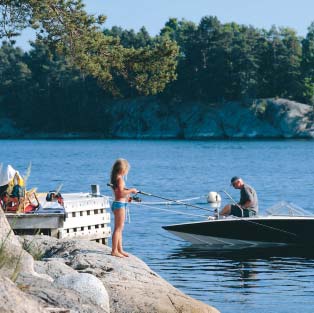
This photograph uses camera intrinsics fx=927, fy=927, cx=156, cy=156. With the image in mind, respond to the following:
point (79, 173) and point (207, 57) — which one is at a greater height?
point (207, 57)

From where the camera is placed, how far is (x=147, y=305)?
10.8 metres

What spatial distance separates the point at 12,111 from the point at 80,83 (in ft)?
51.9

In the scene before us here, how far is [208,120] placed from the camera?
136m

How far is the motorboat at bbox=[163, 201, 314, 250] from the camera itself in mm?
21688

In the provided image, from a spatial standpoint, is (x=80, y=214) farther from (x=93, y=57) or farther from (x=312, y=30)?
(x=312, y=30)

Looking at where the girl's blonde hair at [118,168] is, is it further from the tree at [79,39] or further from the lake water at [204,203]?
the tree at [79,39]

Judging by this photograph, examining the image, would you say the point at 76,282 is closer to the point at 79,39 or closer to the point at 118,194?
the point at 118,194

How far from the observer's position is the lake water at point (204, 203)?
16625 millimetres

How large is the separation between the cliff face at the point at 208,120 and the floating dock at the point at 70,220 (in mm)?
112271

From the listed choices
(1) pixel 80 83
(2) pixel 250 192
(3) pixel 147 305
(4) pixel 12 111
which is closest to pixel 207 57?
(1) pixel 80 83

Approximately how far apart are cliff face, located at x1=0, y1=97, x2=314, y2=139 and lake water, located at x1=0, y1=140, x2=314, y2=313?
21686 mm

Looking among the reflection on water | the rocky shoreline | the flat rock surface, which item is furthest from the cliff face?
the rocky shoreline

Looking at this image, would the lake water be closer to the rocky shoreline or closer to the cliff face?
the rocky shoreline

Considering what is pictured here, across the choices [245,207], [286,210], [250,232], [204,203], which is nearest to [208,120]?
[204,203]
